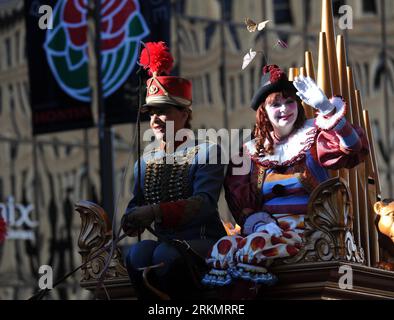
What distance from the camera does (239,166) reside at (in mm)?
7727

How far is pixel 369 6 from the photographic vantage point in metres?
27.2

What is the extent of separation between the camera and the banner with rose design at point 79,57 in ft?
47.6

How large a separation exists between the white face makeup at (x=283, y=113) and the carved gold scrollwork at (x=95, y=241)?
3.88 ft

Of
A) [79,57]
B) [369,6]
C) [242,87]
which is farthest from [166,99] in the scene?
[369,6]

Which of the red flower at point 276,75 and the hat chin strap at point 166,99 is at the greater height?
the red flower at point 276,75

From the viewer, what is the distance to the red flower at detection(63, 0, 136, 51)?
14844 mm

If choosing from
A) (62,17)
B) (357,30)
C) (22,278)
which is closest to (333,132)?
(62,17)

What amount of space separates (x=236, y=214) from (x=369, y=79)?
19802mm

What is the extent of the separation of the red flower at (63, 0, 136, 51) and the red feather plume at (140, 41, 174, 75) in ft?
22.9

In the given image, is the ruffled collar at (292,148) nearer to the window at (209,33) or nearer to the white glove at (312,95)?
the white glove at (312,95)

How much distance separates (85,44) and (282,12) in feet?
36.8

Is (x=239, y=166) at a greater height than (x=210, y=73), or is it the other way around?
(x=210, y=73)

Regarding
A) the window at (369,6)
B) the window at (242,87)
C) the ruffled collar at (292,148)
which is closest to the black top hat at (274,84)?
the ruffled collar at (292,148)

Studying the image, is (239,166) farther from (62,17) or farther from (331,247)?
(62,17)
